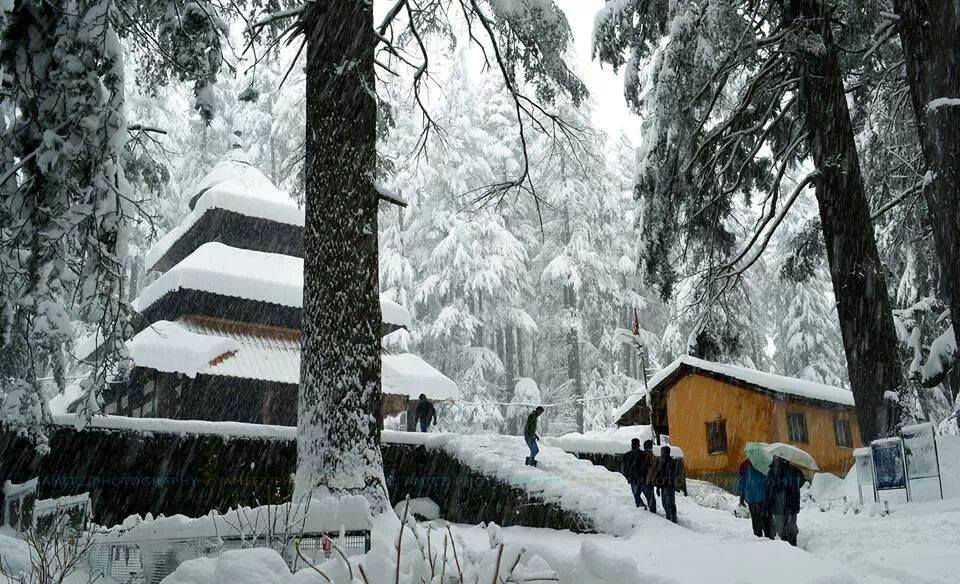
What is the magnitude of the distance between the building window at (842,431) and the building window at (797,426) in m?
1.78

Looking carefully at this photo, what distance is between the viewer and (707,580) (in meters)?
5.40

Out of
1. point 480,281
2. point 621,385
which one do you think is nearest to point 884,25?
point 480,281

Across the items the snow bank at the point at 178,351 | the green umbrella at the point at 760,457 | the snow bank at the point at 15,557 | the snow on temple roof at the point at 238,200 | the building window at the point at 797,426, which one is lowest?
the snow bank at the point at 15,557

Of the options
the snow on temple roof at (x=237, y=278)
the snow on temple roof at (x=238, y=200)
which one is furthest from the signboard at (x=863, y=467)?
the snow on temple roof at (x=238, y=200)

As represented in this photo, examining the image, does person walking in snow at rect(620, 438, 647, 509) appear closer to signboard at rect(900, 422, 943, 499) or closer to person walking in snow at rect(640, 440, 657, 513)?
person walking in snow at rect(640, 440, 657, 513)

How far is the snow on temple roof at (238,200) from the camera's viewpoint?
22.2 meters

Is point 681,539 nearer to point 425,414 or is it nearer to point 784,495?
point 784,495

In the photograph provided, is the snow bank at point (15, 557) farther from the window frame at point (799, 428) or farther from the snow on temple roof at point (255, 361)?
the window frame at point (799, 428)

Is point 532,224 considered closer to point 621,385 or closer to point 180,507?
point 621,385

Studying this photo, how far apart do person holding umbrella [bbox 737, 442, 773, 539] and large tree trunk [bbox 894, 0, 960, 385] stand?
2.69 m

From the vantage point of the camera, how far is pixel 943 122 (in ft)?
25.0

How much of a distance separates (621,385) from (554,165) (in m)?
11.7

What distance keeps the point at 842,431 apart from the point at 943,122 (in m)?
21.1

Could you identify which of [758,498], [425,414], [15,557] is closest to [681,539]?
[758,498]
